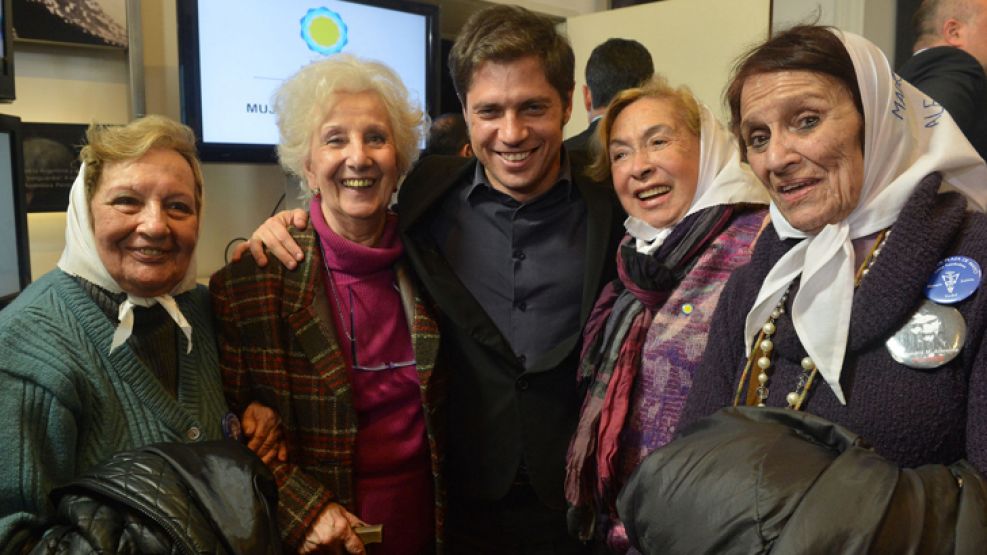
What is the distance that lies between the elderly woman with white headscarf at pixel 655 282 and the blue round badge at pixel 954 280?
50 centimetres

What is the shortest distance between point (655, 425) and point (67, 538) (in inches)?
41.0

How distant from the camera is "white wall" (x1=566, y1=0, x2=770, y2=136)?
A: 3.77m

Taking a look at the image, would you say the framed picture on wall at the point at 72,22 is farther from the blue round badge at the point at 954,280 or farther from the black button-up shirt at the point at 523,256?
the blue round badge at the point at 954,280

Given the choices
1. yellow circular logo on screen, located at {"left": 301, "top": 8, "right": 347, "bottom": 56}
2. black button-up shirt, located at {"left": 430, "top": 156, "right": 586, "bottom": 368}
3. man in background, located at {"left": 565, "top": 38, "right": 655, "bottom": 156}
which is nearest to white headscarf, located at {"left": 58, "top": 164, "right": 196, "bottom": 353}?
black button-up shirt, located at {"left": 430, "top": 156, "right": 586, "bottom": 368}

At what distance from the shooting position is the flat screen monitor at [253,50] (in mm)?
2613

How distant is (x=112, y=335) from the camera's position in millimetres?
1342

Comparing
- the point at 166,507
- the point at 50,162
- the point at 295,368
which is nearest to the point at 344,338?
the point at 295,368

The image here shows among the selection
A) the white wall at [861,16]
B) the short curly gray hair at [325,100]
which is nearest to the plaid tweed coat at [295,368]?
the short curly gray hair at [325,100]

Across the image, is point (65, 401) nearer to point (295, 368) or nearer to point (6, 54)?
point (295, 368)

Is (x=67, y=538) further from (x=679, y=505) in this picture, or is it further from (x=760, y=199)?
(x=760, y=199)

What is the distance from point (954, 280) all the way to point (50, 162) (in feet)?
7.95

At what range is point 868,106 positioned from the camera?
1.17 metres

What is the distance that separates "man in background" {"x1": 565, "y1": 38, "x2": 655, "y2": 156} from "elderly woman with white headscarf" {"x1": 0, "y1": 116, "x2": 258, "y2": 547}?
207 cm

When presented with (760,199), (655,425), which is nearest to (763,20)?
(760,199)
